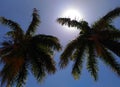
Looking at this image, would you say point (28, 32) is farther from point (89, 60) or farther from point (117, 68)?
point (117, 68)

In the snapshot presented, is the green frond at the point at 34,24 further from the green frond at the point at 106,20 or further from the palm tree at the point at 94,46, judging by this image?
the green frond at the point at 106,20

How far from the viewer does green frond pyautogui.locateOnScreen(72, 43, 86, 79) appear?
4416 centimetres

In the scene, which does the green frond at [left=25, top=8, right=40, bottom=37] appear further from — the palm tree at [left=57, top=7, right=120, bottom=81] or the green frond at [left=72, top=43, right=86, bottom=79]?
the green frond at [left=72, top=43, right=86, bottom=79]

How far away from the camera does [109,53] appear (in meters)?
43.5

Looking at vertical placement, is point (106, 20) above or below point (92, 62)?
above

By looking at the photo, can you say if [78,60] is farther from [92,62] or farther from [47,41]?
[47,41]

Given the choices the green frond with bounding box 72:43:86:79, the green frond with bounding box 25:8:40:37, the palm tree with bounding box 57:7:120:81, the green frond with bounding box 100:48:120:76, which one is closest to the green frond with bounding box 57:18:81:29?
the palm tree with bounding box 57:7:120:81

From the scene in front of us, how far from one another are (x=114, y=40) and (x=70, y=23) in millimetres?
5788

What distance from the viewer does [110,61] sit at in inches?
1694

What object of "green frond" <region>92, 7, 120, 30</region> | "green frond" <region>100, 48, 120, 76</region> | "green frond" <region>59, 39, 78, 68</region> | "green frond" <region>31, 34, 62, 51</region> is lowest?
"green frond" <region>100, 48, 120, 76</region>

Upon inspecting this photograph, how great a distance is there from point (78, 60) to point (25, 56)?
20.3ft

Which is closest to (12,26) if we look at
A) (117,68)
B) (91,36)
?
(91,36)

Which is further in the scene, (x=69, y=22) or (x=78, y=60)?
(x=69, y=22)

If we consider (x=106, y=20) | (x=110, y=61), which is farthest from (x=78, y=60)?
(x=106, y=20)
